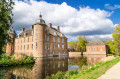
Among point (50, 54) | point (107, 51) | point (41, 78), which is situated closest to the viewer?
point (41, 78)

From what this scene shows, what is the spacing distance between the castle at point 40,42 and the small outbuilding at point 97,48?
1548cm

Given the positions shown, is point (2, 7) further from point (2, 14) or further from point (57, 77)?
point (57, 77)

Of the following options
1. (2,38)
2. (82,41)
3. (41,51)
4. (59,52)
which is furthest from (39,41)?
(82,41)

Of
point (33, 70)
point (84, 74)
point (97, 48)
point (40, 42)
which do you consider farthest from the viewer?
point (97, 48)

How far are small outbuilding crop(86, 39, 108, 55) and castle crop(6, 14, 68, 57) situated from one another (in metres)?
15.5

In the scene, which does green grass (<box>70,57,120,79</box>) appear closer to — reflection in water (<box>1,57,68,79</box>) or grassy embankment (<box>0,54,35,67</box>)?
reflection in water (<box>1,57,68,79</box>)

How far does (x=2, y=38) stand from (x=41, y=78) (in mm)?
9553

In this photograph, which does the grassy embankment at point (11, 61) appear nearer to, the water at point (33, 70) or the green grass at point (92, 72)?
the water at point (33, 70)

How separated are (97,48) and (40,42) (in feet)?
97.8

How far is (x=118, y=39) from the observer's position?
2273 cm

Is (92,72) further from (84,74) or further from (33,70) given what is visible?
(33,70)

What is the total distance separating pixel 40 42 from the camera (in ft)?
96.6

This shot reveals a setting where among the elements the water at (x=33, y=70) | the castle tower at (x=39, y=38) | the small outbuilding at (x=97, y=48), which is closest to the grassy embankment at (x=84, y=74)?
the water at (x=33, y=70)

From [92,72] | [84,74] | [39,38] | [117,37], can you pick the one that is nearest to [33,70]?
[84,74]
